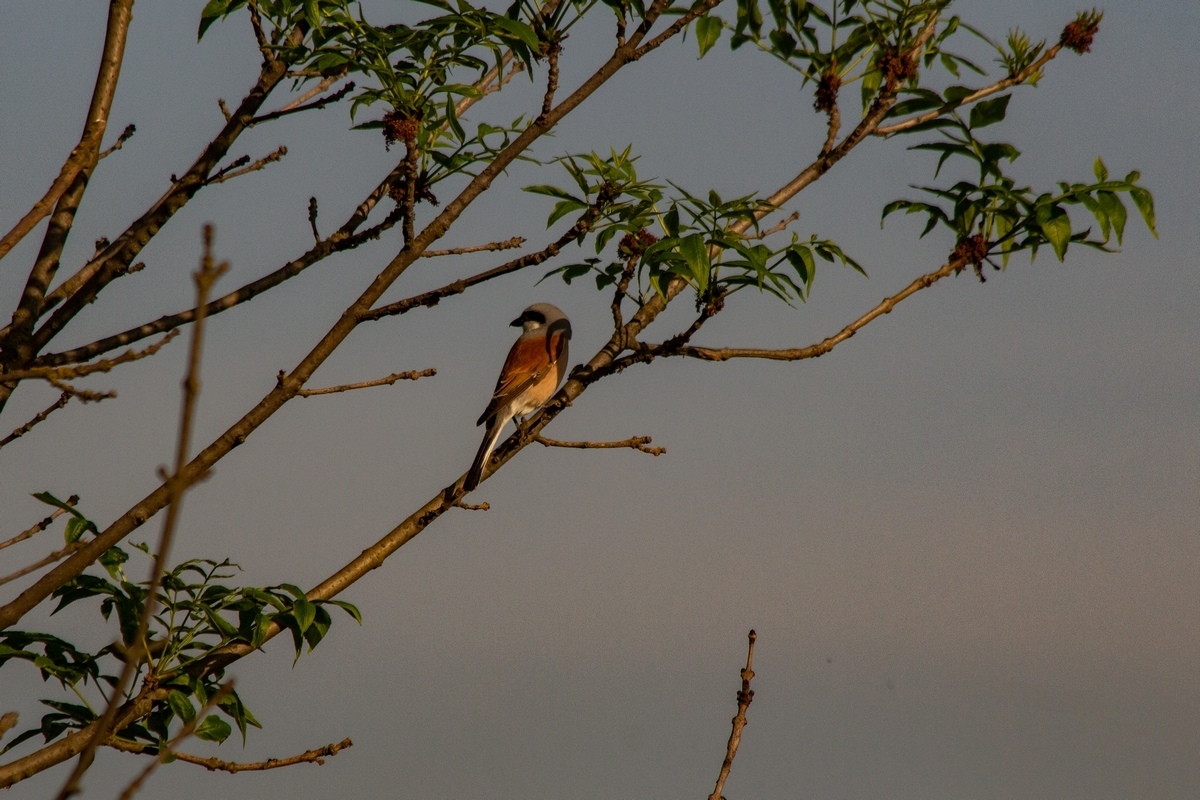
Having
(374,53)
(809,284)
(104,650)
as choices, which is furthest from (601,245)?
(104,650)

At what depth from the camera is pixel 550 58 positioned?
443 centimetres

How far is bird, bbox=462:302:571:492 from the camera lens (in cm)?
824

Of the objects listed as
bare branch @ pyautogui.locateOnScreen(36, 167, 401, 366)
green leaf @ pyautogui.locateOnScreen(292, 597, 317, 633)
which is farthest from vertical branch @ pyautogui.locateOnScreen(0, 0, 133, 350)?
green leaf @ pyautogui.locateOnScreen(292, 597, 317, 633)

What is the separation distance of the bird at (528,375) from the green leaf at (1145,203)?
451 cm

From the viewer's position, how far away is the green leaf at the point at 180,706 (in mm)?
3803

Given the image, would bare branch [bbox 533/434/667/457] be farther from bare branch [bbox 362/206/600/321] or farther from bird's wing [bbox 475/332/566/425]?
bird's wing [bbox 475/332/566/425]

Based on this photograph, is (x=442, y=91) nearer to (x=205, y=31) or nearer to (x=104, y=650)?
(x=205, y=31)

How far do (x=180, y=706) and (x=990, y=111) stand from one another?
12.2 feet

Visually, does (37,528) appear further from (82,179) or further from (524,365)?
(524,365)

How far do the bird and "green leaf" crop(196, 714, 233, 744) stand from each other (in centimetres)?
382

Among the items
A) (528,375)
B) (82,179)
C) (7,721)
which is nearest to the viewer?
(7,721)

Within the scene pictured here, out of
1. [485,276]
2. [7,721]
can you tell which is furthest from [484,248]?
[7,721]

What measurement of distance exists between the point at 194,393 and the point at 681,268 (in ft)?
9.43

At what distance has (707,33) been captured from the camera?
5113 millimetres
